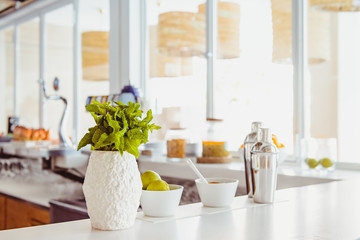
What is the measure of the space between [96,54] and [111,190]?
3.42 metres

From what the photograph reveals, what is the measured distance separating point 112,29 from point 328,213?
2.95m

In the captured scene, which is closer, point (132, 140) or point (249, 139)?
point (132, 140)

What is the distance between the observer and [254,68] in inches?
112

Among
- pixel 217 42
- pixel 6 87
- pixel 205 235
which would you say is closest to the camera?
pixel 205 235

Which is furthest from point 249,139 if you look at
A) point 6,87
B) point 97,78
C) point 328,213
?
point 6,87

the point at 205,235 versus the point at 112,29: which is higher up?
the point at 112,29

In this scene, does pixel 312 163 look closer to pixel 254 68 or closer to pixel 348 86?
pixel 348 86

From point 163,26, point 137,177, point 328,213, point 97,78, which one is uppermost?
point 163,26

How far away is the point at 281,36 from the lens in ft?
8.70

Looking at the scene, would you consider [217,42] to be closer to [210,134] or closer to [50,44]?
[210,134]

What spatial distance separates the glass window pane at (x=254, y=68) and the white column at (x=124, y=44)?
0.81 m

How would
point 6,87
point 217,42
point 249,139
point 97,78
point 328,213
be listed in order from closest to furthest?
point 328,213 < point 249,139 < point 217,42 < point 97,78 < point 6,87

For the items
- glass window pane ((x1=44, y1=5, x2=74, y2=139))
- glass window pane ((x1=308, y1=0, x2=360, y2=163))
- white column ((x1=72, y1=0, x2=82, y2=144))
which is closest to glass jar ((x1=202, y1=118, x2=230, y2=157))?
glass window pane ((x1=308, y1=0, x2=360, y2=163))

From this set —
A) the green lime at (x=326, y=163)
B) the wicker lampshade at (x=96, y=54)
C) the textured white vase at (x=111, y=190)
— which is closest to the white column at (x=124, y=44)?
the wicker lampshade at (x=96, y=54)
